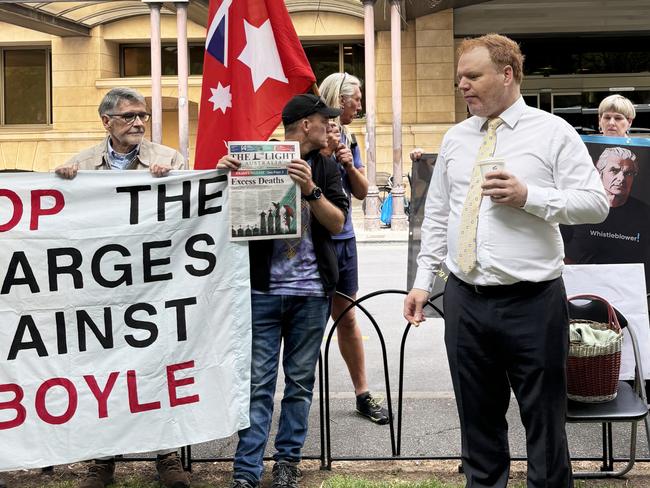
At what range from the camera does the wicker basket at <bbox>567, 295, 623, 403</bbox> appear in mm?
3834

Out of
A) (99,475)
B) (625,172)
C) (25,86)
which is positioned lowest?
(99,475)

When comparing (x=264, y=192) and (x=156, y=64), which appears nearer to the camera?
(x=264, y=192)

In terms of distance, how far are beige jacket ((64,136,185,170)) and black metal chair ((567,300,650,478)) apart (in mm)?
2421

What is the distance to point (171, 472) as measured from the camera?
4.35m

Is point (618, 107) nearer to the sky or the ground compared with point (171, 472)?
nearer to the sky

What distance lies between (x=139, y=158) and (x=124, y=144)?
0.37ft

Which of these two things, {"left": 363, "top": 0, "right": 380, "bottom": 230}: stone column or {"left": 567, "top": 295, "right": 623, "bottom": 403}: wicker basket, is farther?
{"left": 363, "top": 0, "right": 380, "bottom": 230}: stone column

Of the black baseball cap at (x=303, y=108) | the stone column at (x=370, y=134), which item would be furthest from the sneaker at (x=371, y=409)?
the stone column at (x=370, y=134)

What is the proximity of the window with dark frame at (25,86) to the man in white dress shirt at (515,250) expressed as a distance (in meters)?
29.2

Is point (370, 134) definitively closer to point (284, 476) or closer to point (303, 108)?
point (303, 108)

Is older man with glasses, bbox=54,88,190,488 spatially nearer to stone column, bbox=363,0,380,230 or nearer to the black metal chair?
the black metal chair

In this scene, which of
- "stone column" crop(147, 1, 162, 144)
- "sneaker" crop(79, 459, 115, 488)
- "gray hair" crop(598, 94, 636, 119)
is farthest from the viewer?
"stone column" crop(147, 1, 162, 144)

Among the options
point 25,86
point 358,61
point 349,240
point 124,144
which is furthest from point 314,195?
point 25,86

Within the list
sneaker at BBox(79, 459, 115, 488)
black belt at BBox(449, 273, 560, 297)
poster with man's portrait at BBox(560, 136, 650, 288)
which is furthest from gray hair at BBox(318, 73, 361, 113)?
sneaker at BBox(79, 459, 115, 488)
